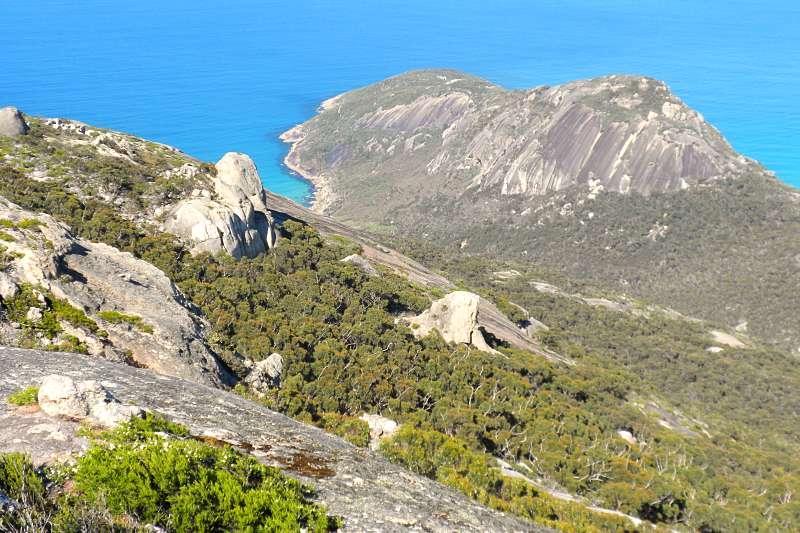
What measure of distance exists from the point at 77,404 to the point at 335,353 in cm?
2457

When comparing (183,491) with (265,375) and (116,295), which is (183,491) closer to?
(116,295)

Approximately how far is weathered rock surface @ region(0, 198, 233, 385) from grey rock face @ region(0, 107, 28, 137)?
95.7 ft

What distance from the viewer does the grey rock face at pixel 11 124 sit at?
48.9m

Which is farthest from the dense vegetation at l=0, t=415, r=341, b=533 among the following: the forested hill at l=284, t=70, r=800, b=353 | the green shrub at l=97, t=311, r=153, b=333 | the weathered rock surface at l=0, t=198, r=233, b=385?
the forested hill at l=284, t=70, r=800, b=353

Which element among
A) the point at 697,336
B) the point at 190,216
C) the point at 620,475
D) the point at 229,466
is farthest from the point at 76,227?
the point at 697,336

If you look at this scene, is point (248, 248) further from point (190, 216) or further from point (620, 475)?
point (620, 475)

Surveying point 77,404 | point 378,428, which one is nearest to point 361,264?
point 378,428

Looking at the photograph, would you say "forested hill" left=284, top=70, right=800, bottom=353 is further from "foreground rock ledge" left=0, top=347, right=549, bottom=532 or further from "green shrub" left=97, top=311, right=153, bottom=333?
"green shrub" left=97, top=311, right=153, bottom=333

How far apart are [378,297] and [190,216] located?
1939 cm

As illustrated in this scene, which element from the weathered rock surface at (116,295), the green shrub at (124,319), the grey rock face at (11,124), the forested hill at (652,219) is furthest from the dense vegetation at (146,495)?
the forested hill at (652,219)

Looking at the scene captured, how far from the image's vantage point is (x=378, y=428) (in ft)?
82.8

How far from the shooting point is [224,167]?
163ft

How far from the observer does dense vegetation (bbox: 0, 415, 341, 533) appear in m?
8.27

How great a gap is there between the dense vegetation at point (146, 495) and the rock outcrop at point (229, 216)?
33.3m
